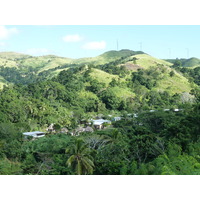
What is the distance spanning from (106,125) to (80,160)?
2307cm

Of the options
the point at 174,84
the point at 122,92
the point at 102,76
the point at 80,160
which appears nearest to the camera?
the point at 80,160

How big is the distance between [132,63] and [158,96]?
23.1 m

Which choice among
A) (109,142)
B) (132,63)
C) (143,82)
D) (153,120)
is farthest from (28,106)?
(132,63)

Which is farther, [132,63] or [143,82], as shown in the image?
[132,63]

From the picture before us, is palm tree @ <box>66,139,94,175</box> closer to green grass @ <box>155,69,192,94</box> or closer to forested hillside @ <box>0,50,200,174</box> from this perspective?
forested hillside @ <box>0,50,200,174</box>

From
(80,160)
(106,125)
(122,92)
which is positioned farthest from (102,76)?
(80,160)

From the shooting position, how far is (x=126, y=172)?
14.6 meters

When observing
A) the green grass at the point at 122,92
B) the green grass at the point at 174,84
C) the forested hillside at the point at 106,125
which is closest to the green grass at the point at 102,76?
the forested hillside at the point at 106,125

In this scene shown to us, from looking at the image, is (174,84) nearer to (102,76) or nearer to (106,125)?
(102,76)

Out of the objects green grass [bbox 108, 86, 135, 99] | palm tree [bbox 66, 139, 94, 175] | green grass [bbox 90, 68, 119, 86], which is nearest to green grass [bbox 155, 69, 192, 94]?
green grass [bbox 108, 86, 135, 99]

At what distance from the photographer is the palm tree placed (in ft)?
58.6

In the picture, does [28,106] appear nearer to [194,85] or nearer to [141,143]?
[141,143]

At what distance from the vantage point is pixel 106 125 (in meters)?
41.4

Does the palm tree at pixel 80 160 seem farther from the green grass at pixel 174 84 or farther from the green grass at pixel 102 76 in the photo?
the green grass at pixel 174 84
